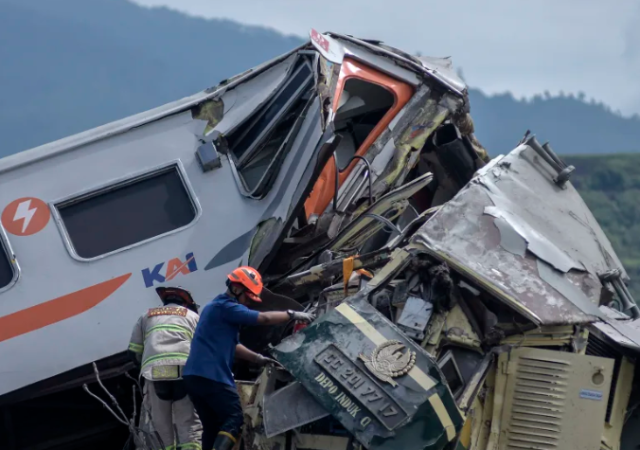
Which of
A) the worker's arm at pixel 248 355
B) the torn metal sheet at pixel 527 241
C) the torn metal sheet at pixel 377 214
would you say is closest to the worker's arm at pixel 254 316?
the worker's arm at pixel 248 355

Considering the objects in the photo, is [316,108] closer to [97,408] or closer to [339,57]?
[339,57]

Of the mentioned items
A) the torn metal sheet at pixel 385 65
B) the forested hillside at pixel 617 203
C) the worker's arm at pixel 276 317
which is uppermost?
the forested hillside at pixel 617 203

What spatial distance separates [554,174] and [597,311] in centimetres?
150

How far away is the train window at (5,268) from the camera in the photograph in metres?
5.54

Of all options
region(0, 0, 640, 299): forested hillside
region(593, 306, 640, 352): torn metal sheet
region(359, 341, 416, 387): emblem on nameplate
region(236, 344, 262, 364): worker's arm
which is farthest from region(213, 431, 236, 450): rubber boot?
region(0, 0, 640, 299): forested hillside

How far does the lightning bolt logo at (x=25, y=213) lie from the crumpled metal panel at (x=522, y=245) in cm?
230

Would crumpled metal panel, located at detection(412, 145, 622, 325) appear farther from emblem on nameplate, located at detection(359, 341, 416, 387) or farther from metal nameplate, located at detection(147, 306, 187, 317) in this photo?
metal nameplate, located at detection(147, 306, 187, 317)

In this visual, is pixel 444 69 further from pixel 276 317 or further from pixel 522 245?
pixel 276 317

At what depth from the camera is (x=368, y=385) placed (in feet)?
14.7

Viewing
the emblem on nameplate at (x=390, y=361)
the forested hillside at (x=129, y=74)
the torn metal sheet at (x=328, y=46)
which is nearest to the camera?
the emblem on nameplate at (x=390, y=361)

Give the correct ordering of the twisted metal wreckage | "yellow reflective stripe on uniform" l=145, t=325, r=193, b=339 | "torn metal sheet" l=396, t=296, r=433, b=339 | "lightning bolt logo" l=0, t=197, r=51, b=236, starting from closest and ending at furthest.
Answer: the twisted metal wreckage < "torn metal sheet" l=396, t=296, r=433, b=339 < "yellow reflective stripe on uniform" l=145, t=325, r=193, b=339 < "lightning bolt logo" l=0, t=197, r=51, b=236

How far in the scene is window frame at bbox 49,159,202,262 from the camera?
573cm

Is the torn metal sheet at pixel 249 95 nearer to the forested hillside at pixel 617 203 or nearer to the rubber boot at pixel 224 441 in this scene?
the rubber boot at pixel 224 441

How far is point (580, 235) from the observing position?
5.93 m
